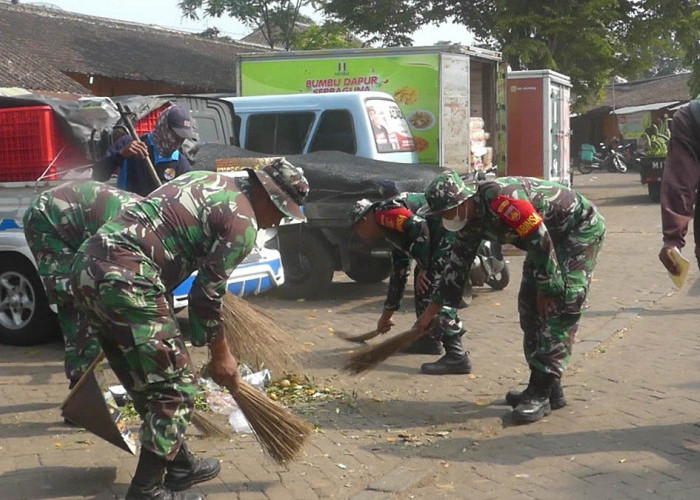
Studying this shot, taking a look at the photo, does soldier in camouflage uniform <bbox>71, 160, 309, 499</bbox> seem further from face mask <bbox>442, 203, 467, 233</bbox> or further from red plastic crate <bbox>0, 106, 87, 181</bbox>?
red plastic crate <bbox>0, 106, 87, 181</bbox>

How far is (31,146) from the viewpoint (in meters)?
7.27

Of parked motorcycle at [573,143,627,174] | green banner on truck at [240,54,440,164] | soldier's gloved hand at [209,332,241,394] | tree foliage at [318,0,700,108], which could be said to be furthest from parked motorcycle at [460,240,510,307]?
parked motorcycle at [573,143,627,174]

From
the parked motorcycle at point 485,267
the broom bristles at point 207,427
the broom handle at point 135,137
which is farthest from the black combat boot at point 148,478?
the parked motorcycle at point 485,267

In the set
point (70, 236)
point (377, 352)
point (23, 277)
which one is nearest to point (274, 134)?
point (23, 277)

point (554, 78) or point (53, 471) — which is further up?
point (554, 78)

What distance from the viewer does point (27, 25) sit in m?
27.0

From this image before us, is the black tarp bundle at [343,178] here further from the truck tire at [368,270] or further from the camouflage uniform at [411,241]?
the camouflage uniform at [411,241]

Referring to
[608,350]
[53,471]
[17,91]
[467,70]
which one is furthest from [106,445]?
[467,70]

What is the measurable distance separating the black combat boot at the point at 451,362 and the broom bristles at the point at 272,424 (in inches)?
99.9

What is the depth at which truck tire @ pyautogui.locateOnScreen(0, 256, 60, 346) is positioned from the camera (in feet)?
24.9

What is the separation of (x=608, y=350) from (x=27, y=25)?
23.3m

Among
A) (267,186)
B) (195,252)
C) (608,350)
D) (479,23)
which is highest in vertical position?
(479,23)

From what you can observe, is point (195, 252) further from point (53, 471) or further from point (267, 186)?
point (53, 471)

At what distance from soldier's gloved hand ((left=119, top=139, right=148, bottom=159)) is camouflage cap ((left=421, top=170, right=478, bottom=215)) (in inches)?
83.4
